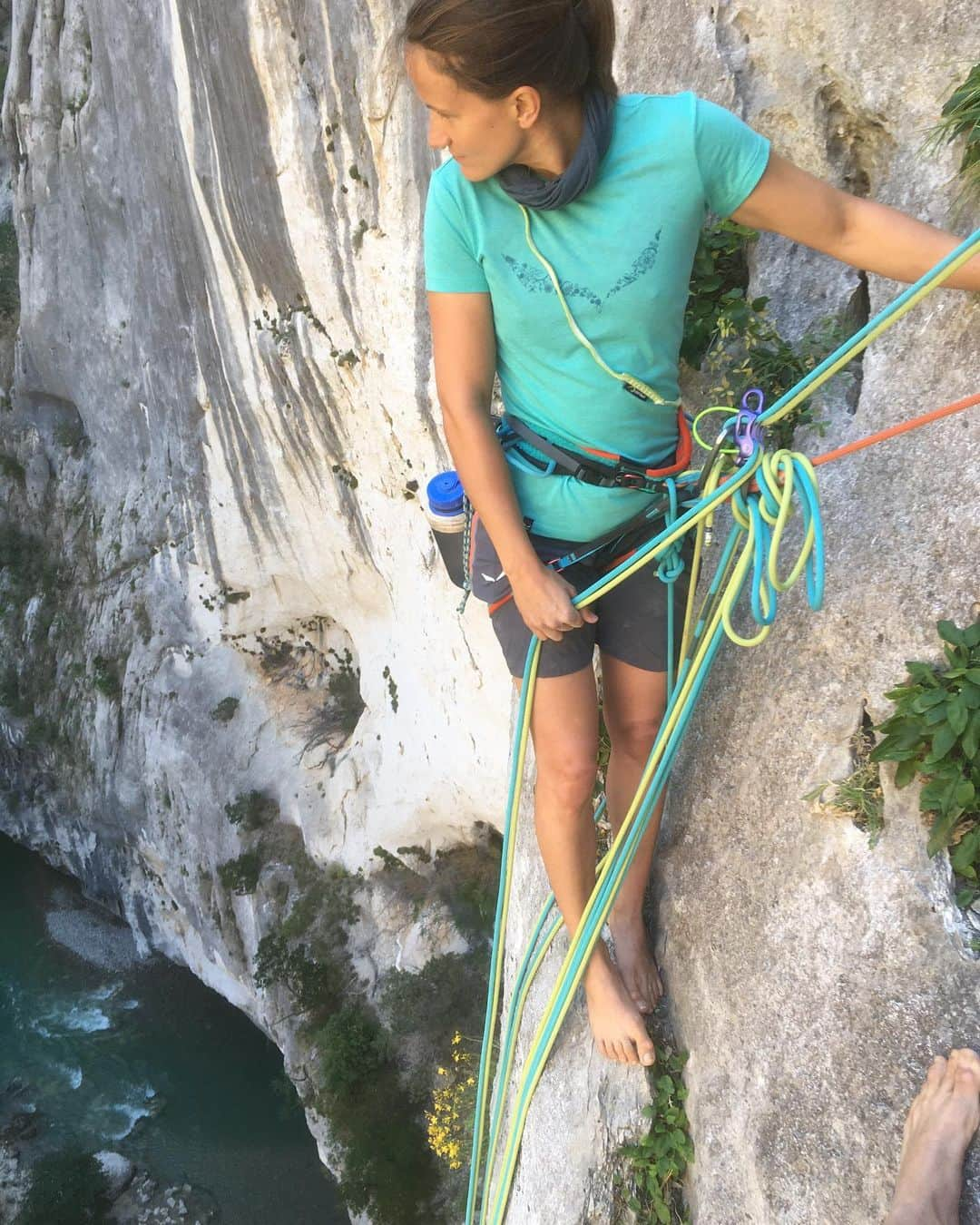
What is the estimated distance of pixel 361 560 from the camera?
8.65 meters

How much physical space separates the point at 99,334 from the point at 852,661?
11571 mm

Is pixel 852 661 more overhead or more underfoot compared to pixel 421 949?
more underfoot

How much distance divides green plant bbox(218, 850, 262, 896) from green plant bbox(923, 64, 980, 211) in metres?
10.4

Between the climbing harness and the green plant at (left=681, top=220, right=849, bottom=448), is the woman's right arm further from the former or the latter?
the green plant at (left=681, top=220, right=849, bottom=448)

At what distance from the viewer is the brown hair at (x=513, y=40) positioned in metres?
1.32

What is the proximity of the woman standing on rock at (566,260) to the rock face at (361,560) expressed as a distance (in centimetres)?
48

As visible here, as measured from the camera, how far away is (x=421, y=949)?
9.57 meters

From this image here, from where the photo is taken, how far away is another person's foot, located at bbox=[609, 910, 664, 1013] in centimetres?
229

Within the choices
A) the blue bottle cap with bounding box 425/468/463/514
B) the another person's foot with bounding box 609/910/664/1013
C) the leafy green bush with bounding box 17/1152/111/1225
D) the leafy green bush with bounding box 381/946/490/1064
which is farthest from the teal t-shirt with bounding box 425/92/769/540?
the leafy green bush with bounding box 17/1152/111/1225

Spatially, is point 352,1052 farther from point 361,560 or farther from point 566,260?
point 566,260

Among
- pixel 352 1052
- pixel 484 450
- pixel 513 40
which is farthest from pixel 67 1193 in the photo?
pixel 513 40

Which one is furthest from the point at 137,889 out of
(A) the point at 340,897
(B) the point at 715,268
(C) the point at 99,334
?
(B) the point at 715,268

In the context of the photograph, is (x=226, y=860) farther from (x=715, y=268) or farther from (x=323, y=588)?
(x=715, y=268)

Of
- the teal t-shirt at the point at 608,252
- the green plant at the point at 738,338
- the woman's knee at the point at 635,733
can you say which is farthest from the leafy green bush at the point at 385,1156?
the teal t-shirt at the point at 608,252
